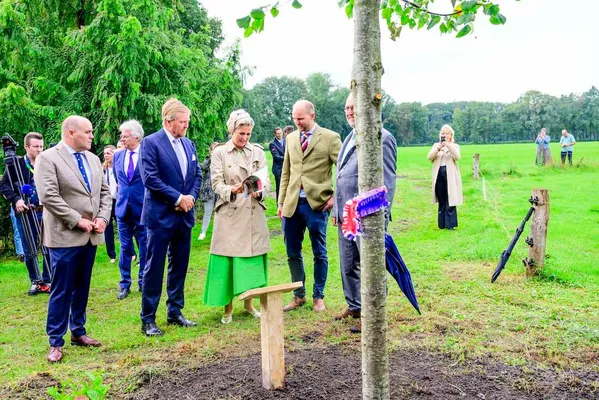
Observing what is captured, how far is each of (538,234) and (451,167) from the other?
4.27 metres

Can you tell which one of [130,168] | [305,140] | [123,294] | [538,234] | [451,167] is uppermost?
[305,140]

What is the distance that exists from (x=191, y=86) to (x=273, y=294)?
10.7m

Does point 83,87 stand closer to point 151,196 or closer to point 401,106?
point 151,196

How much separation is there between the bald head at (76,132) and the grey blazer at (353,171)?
2545 millimetres

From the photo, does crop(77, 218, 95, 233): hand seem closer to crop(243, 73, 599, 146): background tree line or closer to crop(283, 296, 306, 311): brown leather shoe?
crop(283, 296, 306, 311): brown leather shoe

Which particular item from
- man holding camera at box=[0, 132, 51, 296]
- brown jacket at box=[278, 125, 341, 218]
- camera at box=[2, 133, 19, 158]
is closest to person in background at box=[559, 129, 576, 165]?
brown jacket at box=[278, 125, 341, 218]

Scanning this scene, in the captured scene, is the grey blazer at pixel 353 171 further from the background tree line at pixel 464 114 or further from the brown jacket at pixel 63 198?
the background tree line at pixel 464 114

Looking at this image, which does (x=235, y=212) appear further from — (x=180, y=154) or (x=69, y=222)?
(x=69, y=222)

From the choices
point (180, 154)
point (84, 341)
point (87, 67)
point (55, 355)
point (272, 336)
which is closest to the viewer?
point (272, 336)

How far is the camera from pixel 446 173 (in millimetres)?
11078

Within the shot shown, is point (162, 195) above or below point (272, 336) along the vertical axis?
above

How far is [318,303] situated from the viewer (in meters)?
6.21

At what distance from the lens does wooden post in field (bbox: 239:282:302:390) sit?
12.7ft

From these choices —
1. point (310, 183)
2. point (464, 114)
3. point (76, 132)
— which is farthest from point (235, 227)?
point (464, 114)
